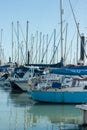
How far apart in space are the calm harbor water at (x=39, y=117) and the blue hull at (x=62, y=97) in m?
0.68

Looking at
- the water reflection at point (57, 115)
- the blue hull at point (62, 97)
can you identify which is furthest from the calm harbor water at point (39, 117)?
the blue hull at point (62, 97)

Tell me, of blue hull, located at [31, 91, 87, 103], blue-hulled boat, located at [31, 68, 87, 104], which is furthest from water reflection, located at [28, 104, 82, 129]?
blue-hulled boat, located at [31, 68, 87, 104]

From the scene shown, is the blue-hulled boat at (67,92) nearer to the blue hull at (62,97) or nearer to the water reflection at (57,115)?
the blue hull at (62,97)

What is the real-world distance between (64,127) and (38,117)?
15.9 feet

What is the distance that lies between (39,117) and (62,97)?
6.28 meters

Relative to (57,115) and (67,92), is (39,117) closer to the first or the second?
(57,115)

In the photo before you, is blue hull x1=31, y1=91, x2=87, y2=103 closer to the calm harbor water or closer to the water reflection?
the calm harbor water

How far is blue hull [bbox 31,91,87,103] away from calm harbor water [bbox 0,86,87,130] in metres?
0.68

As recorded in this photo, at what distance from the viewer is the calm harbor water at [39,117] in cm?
2055

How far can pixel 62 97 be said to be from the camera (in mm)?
30781

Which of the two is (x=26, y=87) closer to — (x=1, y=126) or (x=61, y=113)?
(x=61, y=113)

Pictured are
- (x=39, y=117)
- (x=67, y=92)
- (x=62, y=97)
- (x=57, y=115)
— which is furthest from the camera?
(x=62, y=97)

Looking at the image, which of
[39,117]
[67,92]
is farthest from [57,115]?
[67,92]

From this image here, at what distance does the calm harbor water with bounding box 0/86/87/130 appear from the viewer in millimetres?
20555
